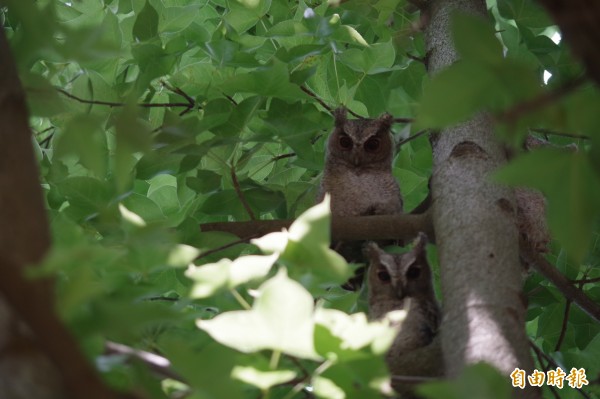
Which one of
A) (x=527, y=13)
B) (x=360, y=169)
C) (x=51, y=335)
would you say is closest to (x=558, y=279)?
(x=527, y=13)

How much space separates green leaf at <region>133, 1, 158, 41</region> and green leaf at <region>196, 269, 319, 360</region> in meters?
1.63

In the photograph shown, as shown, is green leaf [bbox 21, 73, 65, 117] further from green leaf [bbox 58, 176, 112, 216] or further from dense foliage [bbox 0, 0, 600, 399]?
green leaf [bbox 58, 176, 112, 216]

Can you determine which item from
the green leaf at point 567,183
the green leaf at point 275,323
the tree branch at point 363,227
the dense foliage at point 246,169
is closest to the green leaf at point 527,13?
the dense foliage at point 246,169

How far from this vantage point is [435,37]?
2893 millimetres

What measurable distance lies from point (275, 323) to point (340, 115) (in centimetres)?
217

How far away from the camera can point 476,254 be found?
6.20ft

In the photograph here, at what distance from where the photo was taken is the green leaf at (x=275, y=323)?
1.09 metres

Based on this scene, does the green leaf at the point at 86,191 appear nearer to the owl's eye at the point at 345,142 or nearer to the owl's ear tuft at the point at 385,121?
the owl's eye at the point at 345,142

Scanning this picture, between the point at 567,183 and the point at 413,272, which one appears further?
the point at 413,272

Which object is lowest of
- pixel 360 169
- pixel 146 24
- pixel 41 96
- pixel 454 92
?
pixel 360 169

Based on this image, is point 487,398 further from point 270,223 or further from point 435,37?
point 435,37

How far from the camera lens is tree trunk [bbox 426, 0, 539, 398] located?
1.63 m

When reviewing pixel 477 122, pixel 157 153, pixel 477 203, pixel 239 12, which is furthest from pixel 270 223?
pixel 239 12

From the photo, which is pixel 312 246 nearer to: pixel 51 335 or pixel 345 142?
pixel 51 335
